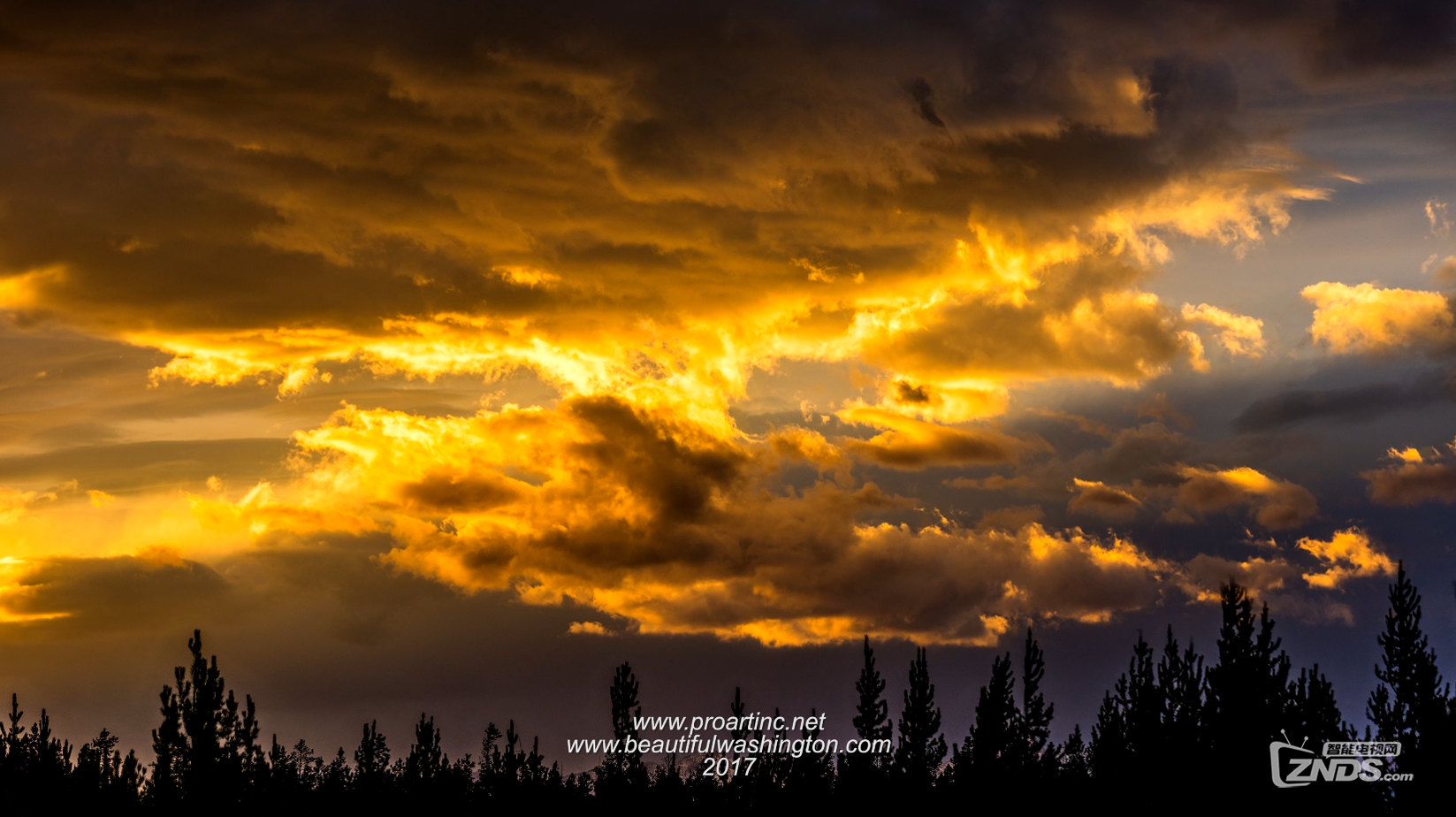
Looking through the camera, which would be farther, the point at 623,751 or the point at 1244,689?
the point at 623,751

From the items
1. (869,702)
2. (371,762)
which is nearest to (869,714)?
(869,702)

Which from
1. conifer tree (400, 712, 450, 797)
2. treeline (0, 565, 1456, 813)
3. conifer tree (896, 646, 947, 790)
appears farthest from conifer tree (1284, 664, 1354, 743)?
conifer tree (400, 712, 450, 797)

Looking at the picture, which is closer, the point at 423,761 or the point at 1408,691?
the point at 1408,691

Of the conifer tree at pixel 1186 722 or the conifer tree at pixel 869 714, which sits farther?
the conifer tree at pixel 869 714

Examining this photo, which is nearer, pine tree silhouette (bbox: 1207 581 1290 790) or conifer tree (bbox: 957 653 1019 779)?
pine tree silhouette (bbox: 1207 581 1290 790)

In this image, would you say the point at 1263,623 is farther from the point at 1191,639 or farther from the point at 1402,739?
the point at 1191,639

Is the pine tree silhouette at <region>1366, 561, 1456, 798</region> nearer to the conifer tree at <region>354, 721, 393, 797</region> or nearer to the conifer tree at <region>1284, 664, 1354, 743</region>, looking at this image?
the conifer tree at <region>1284, 664, 1354, 743</region>

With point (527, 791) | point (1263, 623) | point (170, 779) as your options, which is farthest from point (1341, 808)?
point (170, 779)

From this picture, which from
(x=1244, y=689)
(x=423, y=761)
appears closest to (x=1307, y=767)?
(x=1244, y=689)

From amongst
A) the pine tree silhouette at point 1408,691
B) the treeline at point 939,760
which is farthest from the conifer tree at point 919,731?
the pine tree silhouette at point 1408,691

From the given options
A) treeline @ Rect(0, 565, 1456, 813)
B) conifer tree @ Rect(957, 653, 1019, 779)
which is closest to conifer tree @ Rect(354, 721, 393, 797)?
treeline @ Rect(0, 565, 1456, 813)

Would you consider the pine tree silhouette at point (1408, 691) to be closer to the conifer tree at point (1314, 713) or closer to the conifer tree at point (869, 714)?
the conifer tree at point (1314, 713)

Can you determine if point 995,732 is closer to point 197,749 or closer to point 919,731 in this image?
point 919,731

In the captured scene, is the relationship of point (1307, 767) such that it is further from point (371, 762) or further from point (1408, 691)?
point (371, 762)
